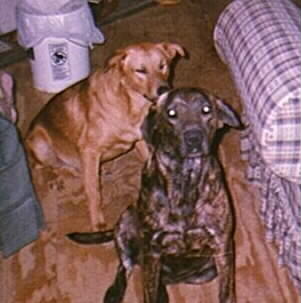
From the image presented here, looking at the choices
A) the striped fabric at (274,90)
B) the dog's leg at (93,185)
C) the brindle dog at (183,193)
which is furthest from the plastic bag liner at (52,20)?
the brindle dog at (183,193)

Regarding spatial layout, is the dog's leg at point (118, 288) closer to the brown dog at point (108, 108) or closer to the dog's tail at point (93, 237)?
the dog's tail at point (93, 237)

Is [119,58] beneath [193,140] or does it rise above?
above

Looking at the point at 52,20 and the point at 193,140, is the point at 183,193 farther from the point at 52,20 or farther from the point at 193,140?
the point at 52,20

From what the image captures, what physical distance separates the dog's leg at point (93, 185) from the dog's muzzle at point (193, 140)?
0.86 m

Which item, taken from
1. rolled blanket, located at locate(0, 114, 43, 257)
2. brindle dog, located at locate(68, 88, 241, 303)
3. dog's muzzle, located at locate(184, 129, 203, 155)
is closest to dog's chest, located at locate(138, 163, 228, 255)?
brindle dog, located at locate(68, 88, 241, 303)

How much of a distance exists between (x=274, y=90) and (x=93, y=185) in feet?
3.60

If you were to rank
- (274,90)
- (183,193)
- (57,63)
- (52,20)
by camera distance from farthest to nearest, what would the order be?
(57,63), (52,20), (183,193), (274,90)

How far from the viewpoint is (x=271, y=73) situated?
1.89m

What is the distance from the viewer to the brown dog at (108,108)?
2.60 metres

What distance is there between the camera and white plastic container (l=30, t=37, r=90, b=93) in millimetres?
3598

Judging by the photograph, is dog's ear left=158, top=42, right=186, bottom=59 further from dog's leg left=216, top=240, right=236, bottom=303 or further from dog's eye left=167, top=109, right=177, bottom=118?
dog's leg left=216, top=240, right=236, bottom=303

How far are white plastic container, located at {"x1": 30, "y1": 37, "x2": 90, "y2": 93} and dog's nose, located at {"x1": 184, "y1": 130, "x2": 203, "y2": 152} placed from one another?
1810 mm

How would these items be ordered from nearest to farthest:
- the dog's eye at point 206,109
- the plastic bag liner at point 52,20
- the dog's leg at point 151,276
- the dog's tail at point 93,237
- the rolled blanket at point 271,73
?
the rolled blanket at point 271,73, the dog's eye at point 206,109, the dog's leg at point 151,276, the dog's tail at point 93,237, the plastic bag liner at point 52,20

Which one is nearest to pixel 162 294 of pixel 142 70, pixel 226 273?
pixel 226 273
